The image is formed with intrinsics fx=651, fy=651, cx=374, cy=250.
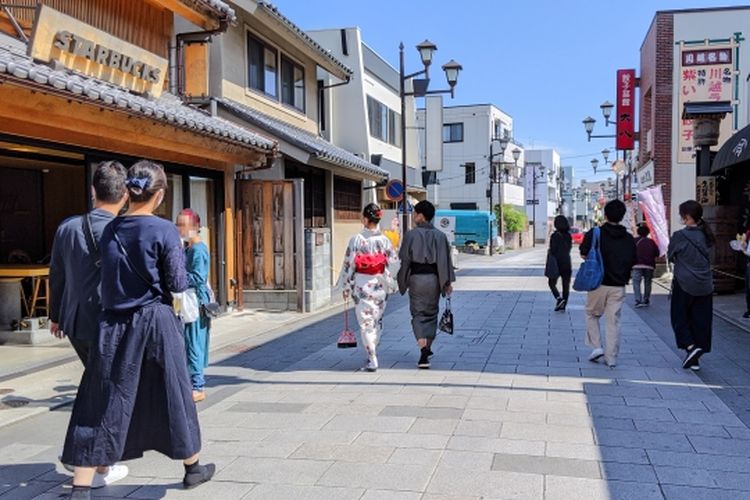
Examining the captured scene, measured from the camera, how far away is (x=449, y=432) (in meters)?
5.24

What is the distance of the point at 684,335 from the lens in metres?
7.52

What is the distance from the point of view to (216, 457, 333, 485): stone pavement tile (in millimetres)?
4324

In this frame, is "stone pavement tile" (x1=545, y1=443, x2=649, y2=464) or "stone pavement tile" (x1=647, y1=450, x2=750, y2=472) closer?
"stone pavement tile" (x1=647, y1=450, x2=750, y2=472)

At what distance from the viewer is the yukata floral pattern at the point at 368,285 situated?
7473 mm

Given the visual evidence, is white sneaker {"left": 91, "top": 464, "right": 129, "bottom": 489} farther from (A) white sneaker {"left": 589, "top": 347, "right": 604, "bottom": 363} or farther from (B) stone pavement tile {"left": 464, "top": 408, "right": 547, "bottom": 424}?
(A) white sneaker {"left": 589, "top": 347, "right": 604, "bottom": 363}

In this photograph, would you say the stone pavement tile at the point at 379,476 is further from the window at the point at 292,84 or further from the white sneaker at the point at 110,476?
the window at the point at 292,84

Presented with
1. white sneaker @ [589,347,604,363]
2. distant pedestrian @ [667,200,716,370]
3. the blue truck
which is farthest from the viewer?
the blue truck

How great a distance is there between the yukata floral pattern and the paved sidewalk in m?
0.53

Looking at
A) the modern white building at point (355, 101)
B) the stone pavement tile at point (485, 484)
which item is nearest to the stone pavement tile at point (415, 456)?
the stone pavement tile at point (485, 484)

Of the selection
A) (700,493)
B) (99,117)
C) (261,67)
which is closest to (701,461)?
(700,493)

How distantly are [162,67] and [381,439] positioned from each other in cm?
785

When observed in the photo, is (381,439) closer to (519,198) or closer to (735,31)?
(735,31)

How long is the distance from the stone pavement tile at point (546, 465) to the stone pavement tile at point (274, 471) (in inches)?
48.2

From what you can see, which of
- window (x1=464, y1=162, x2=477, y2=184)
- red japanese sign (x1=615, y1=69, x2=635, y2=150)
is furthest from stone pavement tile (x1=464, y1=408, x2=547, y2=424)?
window (x1=464, y1=162, x2=477, y2=184)
